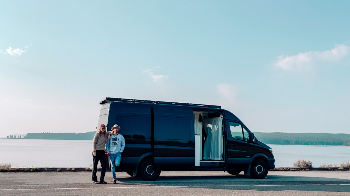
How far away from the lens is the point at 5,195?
7934 mm

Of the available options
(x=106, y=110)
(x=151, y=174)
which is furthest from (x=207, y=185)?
(x=106, y=110)

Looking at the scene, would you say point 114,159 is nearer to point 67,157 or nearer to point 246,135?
point 246,135

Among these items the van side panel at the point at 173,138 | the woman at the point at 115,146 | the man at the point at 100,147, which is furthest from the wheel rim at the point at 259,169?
the man at the point at 100,147

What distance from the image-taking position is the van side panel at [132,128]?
1116 cm

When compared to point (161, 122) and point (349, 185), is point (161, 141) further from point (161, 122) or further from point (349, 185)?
point (349, 185)

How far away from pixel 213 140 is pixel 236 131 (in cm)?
105

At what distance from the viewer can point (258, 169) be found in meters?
13.0

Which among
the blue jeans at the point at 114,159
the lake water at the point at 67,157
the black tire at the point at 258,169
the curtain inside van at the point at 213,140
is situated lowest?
the lake water at the point at 67,157

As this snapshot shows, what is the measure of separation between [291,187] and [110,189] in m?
5.05

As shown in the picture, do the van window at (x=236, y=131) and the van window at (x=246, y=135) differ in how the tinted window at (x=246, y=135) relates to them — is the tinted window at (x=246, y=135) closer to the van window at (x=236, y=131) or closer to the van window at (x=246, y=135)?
the van window at (x=246, y=135)

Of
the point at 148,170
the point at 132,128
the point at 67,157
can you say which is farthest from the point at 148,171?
the point at 67,157

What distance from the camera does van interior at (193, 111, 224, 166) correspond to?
13.1 metres

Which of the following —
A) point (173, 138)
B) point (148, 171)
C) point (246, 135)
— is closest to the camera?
point (148, 171)

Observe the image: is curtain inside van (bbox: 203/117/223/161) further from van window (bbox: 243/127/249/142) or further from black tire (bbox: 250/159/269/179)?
black tire (bbox: 250/159/269/179)
